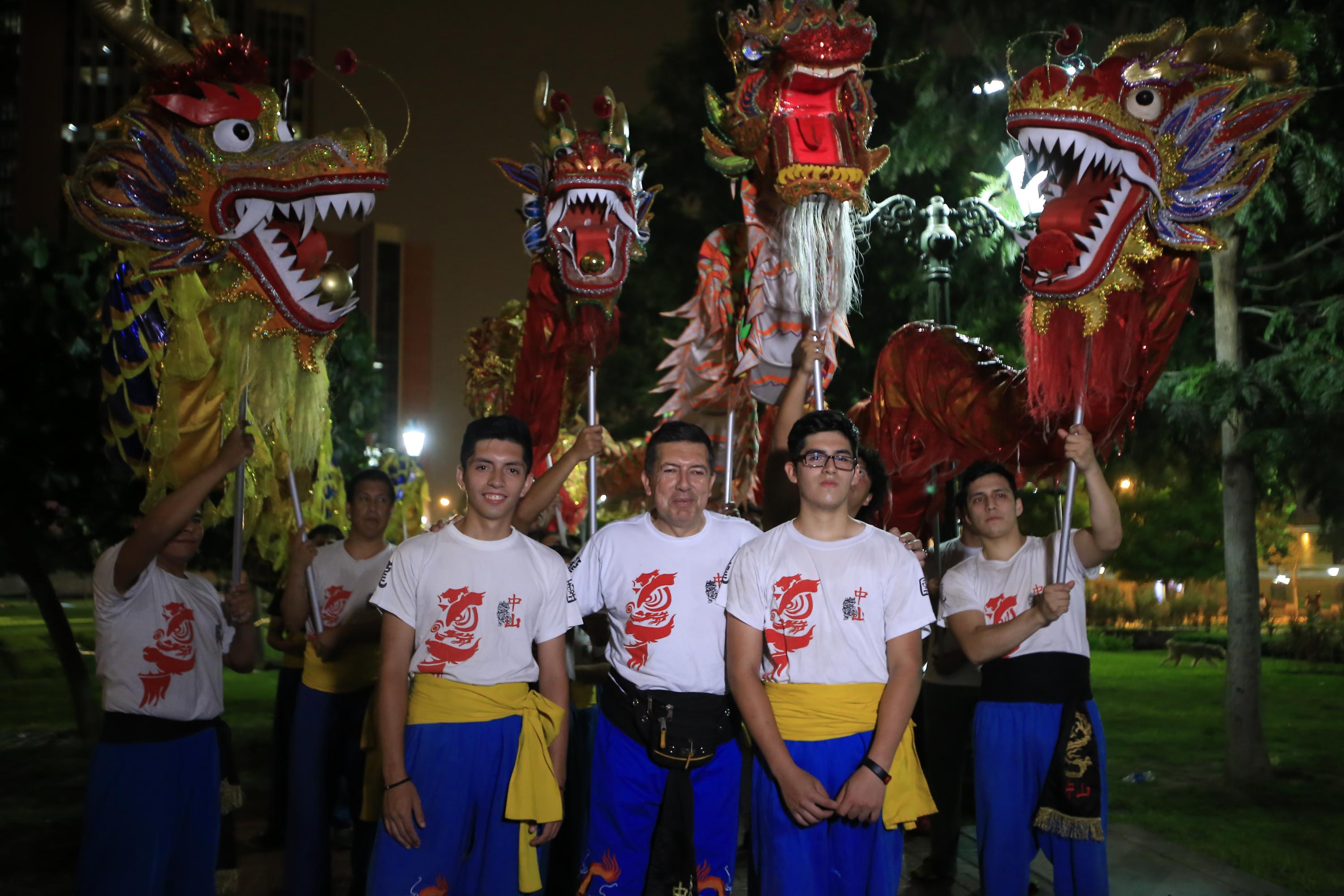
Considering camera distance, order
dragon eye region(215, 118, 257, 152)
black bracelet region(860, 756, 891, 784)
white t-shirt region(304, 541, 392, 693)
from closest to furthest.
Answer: black bracelet region(860, 756, 891, 784) → dragon eye region(215, 118, 257, 152) → white t-shirt region(304, 541, 392, 693)

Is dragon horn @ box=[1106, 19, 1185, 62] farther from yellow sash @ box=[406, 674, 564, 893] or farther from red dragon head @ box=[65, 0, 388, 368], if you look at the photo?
yellow sash @ box=[406, 674, 564, 893]

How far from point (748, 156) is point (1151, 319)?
1.76 m

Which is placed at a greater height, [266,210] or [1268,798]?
[266,210]

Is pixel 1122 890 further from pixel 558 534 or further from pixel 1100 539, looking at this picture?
pixel 558 534

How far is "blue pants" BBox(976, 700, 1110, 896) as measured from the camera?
133 inches

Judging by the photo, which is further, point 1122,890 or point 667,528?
point 1122,890

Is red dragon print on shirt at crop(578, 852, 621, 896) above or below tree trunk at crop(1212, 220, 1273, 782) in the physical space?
below

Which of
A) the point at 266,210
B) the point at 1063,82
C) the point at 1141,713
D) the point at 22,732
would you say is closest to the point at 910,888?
the point at 1063,82

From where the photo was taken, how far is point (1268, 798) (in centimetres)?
688

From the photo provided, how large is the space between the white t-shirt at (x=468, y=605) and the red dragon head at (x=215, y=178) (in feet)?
4.34

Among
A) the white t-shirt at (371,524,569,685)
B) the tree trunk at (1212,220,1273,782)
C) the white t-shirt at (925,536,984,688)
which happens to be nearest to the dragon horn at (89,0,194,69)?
the white t-shirt at (371,524,569,685)

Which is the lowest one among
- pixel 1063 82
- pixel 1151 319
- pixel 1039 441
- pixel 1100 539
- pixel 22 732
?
pixel 22 732

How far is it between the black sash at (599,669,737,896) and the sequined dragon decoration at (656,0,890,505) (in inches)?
70.6

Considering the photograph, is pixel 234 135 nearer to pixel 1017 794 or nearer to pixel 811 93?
pixel 811 93
